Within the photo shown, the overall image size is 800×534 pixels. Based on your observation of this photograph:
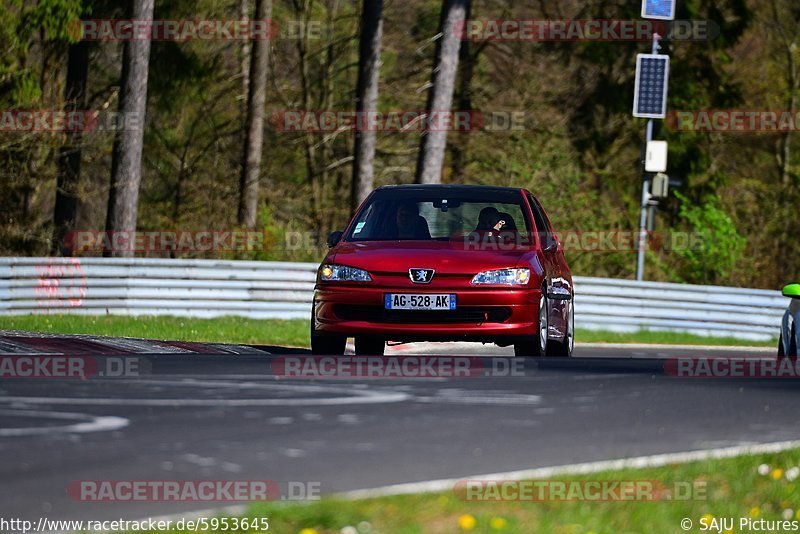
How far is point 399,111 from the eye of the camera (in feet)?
139

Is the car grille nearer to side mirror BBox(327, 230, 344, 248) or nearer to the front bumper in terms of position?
the front bumper

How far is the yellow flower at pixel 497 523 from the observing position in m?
5.63

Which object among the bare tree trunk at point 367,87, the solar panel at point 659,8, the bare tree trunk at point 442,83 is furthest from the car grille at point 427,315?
the bare tree trunk at point 367,87

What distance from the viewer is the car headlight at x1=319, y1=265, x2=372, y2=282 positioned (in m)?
13.0

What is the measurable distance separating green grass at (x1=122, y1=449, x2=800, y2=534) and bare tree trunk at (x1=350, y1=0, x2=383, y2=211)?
76.0ft

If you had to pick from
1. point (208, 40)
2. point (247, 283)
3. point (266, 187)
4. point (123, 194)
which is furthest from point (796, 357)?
point (266, 187)

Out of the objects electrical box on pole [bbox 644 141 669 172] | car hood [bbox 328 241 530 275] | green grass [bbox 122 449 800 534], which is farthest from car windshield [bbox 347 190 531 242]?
electrical box on pole [bbox 644 141 669 172]

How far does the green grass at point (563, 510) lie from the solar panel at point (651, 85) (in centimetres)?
2133

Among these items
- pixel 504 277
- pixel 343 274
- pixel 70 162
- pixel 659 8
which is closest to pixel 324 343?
pixel 343 274

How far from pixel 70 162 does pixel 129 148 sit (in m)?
4.02

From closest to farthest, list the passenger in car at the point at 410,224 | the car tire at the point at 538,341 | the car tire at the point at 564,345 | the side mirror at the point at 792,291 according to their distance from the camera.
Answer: the side mirror at the point at 792,291, the car tire at the point at 538,341, the passenger in car at the point at 410,224, the car tire at the point at 564,345

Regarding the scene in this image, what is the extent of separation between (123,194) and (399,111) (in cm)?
1545

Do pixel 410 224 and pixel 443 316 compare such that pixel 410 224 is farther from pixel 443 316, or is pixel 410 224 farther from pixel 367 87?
pixel 367 87

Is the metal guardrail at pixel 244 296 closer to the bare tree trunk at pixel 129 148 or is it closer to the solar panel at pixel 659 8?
the bare tree trunk at pixel 129 148
